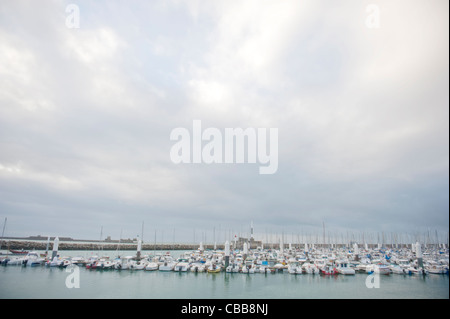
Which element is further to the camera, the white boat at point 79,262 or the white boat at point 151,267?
the white boat at point 79,262

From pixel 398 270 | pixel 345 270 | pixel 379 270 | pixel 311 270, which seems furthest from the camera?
pixel 398 270

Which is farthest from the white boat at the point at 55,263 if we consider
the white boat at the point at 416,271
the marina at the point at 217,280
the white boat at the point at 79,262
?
the white boat at the point at 416,271

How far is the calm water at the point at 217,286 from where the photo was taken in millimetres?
20562

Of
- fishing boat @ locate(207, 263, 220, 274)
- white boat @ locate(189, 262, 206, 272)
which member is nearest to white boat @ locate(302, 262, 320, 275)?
fishing boat @ locate(207, 263, 220, 274)

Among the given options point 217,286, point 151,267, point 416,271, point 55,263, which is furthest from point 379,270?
point 55,263

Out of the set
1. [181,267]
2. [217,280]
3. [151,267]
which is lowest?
[217,280]

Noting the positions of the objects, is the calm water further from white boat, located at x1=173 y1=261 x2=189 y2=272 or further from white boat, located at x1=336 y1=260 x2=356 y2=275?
white boat, located at x1=336 y1=260 x2=356 y2=275

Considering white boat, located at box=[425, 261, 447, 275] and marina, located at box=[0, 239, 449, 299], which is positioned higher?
white boat, located at box=[425, 261, 447, 275]

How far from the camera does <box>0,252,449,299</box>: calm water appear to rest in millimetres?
20562

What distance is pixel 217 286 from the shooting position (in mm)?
24828

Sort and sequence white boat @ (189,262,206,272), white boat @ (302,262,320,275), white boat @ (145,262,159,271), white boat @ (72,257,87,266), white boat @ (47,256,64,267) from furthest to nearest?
white boat @ (72,257,87,266), white boat @ (47,256,64,267), white boat @ (145,262,159,271), white boat @ (189,262,206,272), white boat @ (302,262,320,275)

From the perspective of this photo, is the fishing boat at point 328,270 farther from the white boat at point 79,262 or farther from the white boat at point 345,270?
the white boat at point 79,262

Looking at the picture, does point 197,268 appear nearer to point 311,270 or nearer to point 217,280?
point 217,280
